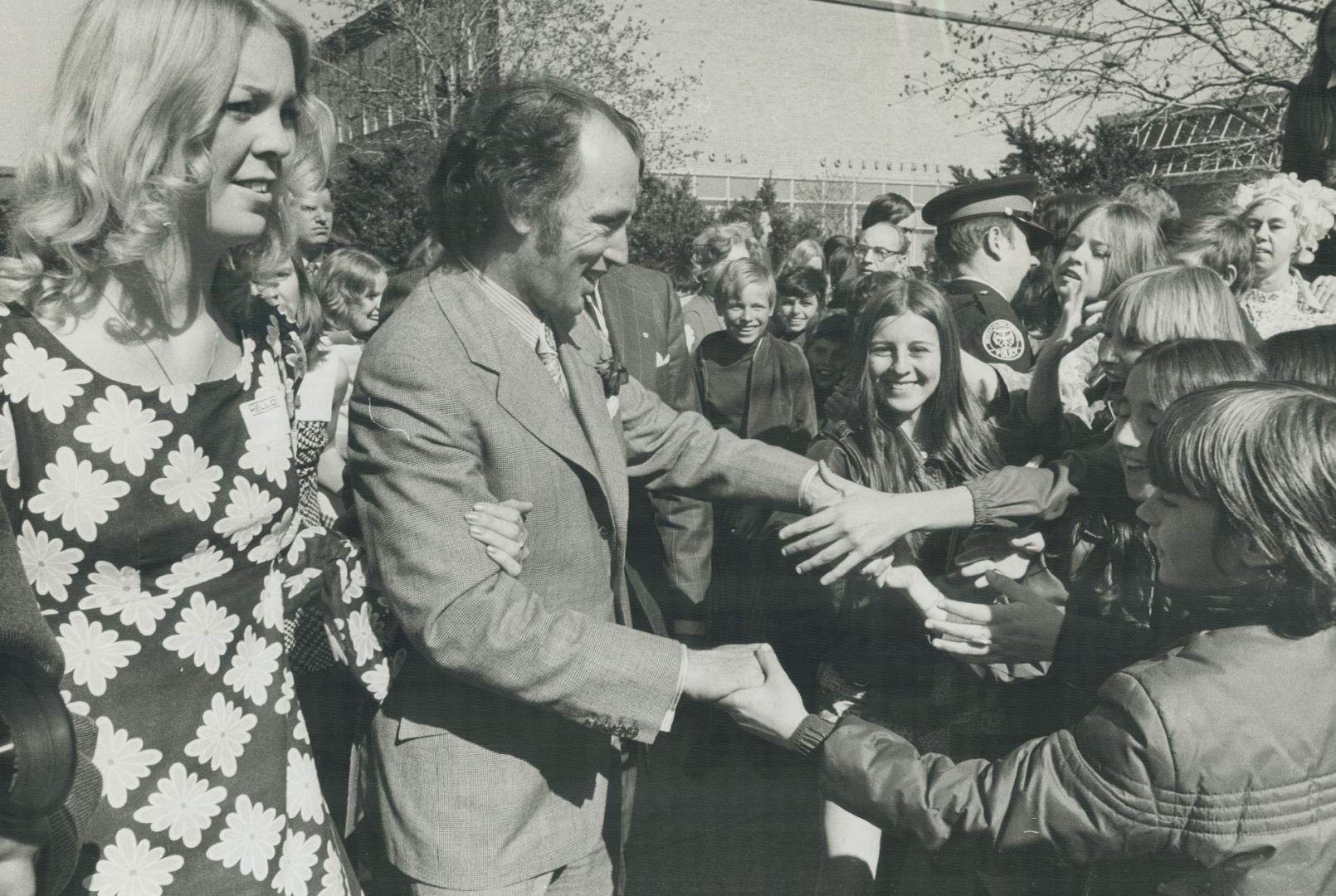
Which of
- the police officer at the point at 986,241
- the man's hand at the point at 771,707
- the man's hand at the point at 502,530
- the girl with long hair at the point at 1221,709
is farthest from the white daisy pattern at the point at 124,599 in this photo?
the police officer at the point at 986,241

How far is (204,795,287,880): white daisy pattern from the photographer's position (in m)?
1.59

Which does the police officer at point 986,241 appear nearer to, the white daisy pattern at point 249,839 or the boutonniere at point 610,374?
the boutonniere at point 610,374

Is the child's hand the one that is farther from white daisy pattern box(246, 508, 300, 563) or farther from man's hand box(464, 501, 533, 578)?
white daisy pattern box(246, 508, 300, 563)

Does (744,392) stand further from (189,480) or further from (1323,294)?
(189,480)

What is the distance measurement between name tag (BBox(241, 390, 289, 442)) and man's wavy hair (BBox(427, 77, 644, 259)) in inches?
17.8

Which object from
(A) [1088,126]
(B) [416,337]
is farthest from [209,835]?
(A) [1088,126]

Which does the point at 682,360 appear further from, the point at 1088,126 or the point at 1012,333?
the point at 1088,126

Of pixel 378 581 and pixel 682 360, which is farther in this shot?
pixel 682 360

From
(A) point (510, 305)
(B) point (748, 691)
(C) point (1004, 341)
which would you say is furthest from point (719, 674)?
(C) point (1004, 341)

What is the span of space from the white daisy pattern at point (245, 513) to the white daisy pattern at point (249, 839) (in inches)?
14.6

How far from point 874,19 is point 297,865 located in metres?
30.0

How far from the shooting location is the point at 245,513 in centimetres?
163

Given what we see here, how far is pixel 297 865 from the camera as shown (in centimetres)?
169

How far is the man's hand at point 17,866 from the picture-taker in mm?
1019
